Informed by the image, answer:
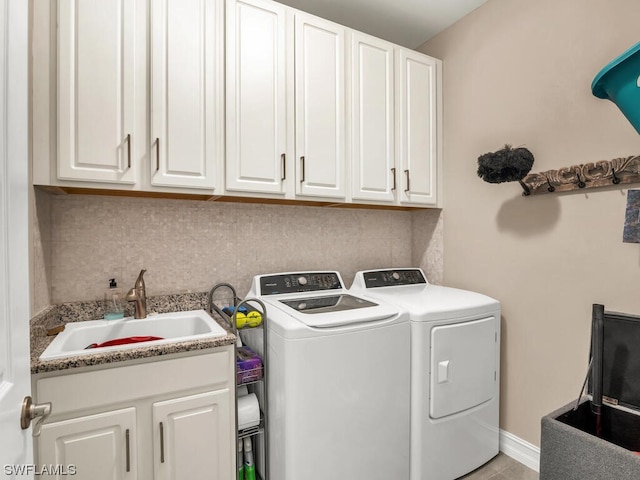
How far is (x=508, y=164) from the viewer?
1.79 metres

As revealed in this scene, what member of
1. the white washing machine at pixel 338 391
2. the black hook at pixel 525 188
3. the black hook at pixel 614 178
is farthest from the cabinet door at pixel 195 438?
the black hook at pixel 614 178

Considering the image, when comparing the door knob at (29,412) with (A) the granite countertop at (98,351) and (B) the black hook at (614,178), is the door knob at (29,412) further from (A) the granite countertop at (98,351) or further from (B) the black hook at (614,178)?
(B) the black hook at (614,178)

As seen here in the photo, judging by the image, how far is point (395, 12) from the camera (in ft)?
7.39

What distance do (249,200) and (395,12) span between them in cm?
155

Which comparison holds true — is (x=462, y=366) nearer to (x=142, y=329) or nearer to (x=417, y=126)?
(x=417, y=126)

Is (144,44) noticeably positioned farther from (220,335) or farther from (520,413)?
(520,413)

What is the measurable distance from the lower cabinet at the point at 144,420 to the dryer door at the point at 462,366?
998 mm

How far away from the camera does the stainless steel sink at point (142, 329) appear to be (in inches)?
58.7

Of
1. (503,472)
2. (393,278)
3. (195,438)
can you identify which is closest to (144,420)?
(195,438)

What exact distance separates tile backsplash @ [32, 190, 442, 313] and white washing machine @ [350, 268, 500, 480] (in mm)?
572

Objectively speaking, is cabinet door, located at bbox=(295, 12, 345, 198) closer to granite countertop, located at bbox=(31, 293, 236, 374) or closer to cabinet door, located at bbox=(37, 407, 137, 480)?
granite countertop, located at bbox=(31, 293, 236, 374)

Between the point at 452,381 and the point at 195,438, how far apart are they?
4.08ft

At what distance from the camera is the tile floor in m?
A: 1.88

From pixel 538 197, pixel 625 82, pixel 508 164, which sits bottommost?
pixel 538 197
